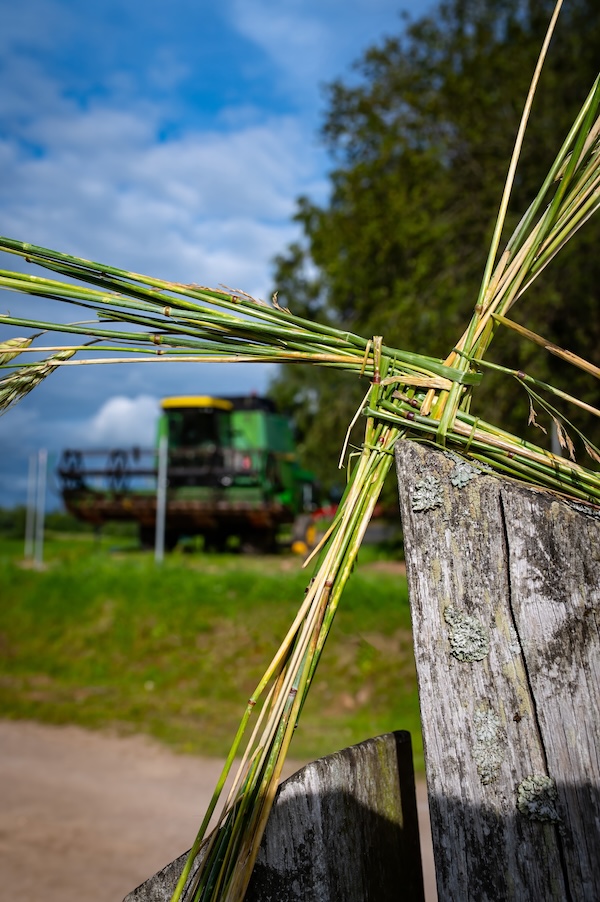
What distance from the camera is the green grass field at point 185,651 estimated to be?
7.11 meters

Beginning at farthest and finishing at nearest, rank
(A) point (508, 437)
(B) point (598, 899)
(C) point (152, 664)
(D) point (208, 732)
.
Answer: (C) point (152, 664) → (D) point (208, 732) → (A) point (508, 437) → (B) point (598, 899)

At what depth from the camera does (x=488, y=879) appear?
108cm

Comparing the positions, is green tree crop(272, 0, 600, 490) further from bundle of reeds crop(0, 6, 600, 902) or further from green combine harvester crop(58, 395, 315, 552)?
bundle of reeds crop(0, 6, 600, 902)

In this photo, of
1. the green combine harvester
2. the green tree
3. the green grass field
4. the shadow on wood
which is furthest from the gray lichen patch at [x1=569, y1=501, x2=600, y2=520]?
the green combine harvester

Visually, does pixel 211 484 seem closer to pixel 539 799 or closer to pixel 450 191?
pixel 450 191

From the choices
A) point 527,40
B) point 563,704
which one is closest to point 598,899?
point 563,704

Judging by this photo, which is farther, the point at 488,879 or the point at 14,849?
the point at 14,849

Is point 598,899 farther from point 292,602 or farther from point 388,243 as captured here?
point 388,243

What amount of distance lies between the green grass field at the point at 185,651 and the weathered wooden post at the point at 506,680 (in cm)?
520

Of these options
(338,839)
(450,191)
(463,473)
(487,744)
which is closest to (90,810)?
(338,839)

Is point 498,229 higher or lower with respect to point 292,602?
lower

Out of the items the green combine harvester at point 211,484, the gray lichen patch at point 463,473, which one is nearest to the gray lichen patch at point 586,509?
the gray lichen patch at point 463,473

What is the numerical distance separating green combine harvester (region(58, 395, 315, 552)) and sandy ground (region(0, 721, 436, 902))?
590 cm

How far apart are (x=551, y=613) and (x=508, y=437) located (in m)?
0.28
